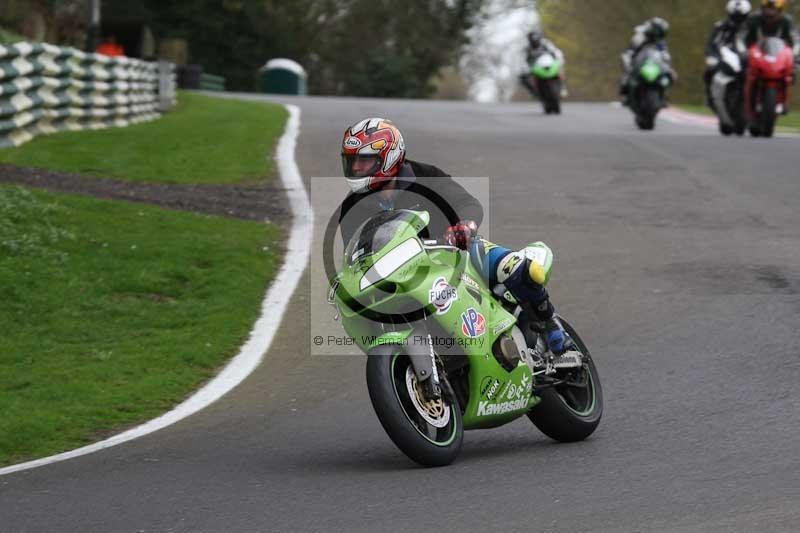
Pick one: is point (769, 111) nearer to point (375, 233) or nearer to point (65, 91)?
point (65, 91)

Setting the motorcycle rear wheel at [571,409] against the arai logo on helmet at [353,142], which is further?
the motorcycle rear wheel at [571,409]

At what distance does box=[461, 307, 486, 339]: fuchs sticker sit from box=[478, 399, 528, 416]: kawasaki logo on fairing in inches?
14.1

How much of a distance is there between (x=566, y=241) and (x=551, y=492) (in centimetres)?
776

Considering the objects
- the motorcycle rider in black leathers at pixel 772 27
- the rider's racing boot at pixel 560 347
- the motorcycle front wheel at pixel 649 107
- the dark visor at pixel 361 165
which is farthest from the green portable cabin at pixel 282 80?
the dark visor at pixel 361 165

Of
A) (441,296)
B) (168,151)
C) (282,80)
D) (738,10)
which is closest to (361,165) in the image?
(441,296)

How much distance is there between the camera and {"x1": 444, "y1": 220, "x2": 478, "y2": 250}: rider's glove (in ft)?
23.9

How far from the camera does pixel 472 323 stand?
722 cm

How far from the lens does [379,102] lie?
1341 inches

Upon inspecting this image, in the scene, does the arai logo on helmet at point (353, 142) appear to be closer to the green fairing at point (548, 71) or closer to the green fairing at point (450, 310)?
the green fairing at point (450, 310)

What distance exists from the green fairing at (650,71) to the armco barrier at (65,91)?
8.81 metres

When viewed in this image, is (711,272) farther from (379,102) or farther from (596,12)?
(596,12)

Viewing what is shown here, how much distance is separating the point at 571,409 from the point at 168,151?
13228 millimetres

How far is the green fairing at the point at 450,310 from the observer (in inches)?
274

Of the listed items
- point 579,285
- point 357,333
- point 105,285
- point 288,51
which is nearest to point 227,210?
point 105,285
